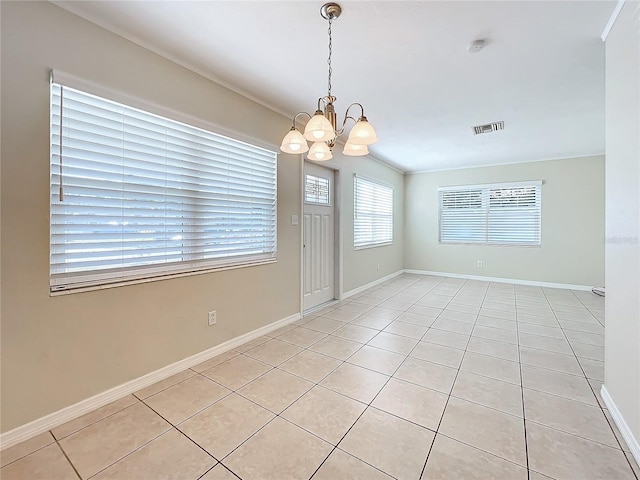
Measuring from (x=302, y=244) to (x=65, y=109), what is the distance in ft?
8.01

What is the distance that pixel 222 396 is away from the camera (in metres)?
1.97

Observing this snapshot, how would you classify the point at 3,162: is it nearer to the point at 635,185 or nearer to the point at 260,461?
the point at 260,461

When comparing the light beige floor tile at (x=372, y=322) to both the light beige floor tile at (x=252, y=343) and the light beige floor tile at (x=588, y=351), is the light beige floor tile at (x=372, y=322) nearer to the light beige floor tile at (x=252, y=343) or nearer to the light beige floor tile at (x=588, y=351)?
the light beige floor tile at (x=252, y=343)

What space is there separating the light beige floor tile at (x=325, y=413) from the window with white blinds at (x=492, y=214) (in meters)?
5.40

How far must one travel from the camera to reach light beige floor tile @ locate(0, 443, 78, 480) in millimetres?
1328

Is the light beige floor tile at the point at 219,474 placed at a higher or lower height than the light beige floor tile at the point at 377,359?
lower

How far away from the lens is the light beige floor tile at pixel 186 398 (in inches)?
70.7

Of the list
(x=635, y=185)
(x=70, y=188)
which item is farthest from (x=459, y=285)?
(x=70, y=188)

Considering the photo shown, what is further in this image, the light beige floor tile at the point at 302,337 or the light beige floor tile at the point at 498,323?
the light beige floor tile at the point at 498,323

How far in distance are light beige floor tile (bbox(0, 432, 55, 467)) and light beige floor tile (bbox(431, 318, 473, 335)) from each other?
11.0 ft

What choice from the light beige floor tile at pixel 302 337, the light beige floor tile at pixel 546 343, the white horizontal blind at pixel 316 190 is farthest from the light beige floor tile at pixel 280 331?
the light beige floor tile at pixel 546 343

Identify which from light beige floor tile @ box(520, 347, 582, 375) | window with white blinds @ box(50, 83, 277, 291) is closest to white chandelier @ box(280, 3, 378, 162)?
window with white blinds @ box(50, 83, 277, 291)

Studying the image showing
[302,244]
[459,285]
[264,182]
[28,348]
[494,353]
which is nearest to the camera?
[28,348]

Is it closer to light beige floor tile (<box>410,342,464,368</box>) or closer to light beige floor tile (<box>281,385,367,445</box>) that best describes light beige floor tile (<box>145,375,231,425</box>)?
light beige floor tile (<box>281,385,367,445</box>)
